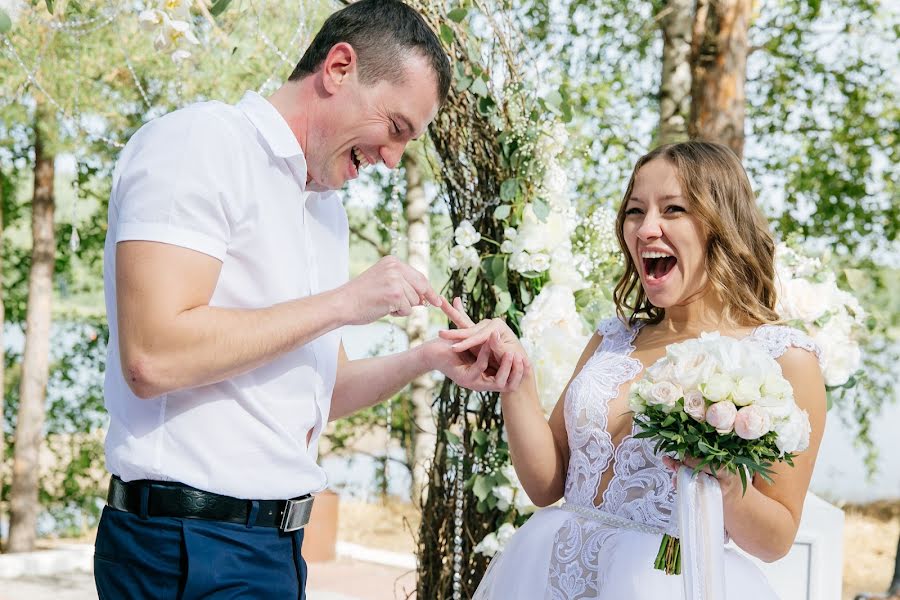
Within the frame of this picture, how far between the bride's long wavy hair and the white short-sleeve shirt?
0.93 meters

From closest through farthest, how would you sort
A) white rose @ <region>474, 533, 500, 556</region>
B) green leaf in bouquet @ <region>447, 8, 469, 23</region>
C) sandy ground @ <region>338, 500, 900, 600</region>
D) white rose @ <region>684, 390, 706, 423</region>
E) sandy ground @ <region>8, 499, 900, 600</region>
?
white rose @ <region>684, 390, 706, 423</region> → green leaf in bouquet @ <region>447, 8, 469, 23</region> → white rose @ <region>474, 533, 500, 556</region> → sandy ground @ <region>8, 499, 900, 600</region> → sandy ground @ <region>338, 500, 900, 600</region>

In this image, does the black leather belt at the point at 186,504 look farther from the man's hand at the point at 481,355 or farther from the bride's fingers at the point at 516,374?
the bride's fingers at the point at 516,374

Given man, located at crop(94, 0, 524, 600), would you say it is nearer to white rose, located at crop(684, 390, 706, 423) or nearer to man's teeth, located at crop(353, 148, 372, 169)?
man's teeth, located at crop(353, 148, 372, 169)

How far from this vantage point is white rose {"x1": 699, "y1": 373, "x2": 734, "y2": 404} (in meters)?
1.62

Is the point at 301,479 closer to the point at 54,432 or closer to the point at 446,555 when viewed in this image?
the point at 446,555

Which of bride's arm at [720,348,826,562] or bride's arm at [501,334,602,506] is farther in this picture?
bride's arm at [501,334,602,506]

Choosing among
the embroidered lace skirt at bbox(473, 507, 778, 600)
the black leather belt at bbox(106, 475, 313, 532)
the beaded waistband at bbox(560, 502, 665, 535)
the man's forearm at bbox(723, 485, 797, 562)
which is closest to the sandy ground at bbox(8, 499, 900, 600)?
the embroidered lace skirt at bbox(473, 507, 778, 600)

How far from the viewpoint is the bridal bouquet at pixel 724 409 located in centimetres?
162

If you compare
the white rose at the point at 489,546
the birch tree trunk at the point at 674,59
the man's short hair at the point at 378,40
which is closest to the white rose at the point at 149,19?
the man's short hair at the point at 378,40

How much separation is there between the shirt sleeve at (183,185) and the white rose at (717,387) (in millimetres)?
849

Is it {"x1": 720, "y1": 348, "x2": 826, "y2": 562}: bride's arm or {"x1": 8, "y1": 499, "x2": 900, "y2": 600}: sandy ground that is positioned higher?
{"x1": 720, "y1": 348, "x2": 826, "y2": 562}: bride's arm

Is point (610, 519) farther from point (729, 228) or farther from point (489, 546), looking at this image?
point (489, 546)

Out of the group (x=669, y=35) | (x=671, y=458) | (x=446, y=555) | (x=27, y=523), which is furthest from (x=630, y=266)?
(x=27, y=523)

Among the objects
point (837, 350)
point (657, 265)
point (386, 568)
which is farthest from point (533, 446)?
point (386, 568)
